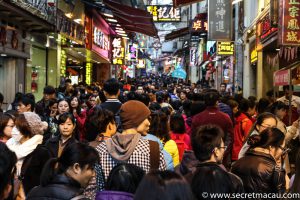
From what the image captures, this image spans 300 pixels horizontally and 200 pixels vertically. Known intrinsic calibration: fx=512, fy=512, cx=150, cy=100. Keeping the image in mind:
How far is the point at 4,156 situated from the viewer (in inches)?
132

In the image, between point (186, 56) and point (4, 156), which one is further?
point (186, 56)

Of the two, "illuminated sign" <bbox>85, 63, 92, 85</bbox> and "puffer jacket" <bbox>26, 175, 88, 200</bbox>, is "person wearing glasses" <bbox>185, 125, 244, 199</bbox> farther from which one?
"illuminated sign" <bbox>85, 63, 92, 85</bbox>

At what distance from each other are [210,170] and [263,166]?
45.6 inches

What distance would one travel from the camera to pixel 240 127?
31.2 feet

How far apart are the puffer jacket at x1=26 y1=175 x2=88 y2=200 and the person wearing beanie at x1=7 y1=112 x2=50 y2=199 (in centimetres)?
161

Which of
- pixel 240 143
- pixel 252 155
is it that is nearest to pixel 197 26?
pixel 240 143

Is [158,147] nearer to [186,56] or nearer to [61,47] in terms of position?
[61,47]

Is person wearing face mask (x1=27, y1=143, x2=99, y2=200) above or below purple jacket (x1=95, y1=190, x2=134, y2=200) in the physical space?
above

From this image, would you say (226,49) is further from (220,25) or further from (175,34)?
(175,34)

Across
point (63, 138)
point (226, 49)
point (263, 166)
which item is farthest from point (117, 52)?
point (263, 166)

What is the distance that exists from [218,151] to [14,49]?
43.8 feet

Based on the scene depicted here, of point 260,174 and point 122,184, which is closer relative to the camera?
point 122,184

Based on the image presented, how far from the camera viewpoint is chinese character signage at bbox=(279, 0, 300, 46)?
11.8m

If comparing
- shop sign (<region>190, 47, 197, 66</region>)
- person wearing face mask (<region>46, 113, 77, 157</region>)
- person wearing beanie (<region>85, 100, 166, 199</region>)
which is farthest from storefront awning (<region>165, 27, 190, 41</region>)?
person wearing beanie (<region>85, 100, 166, 199</region>)
